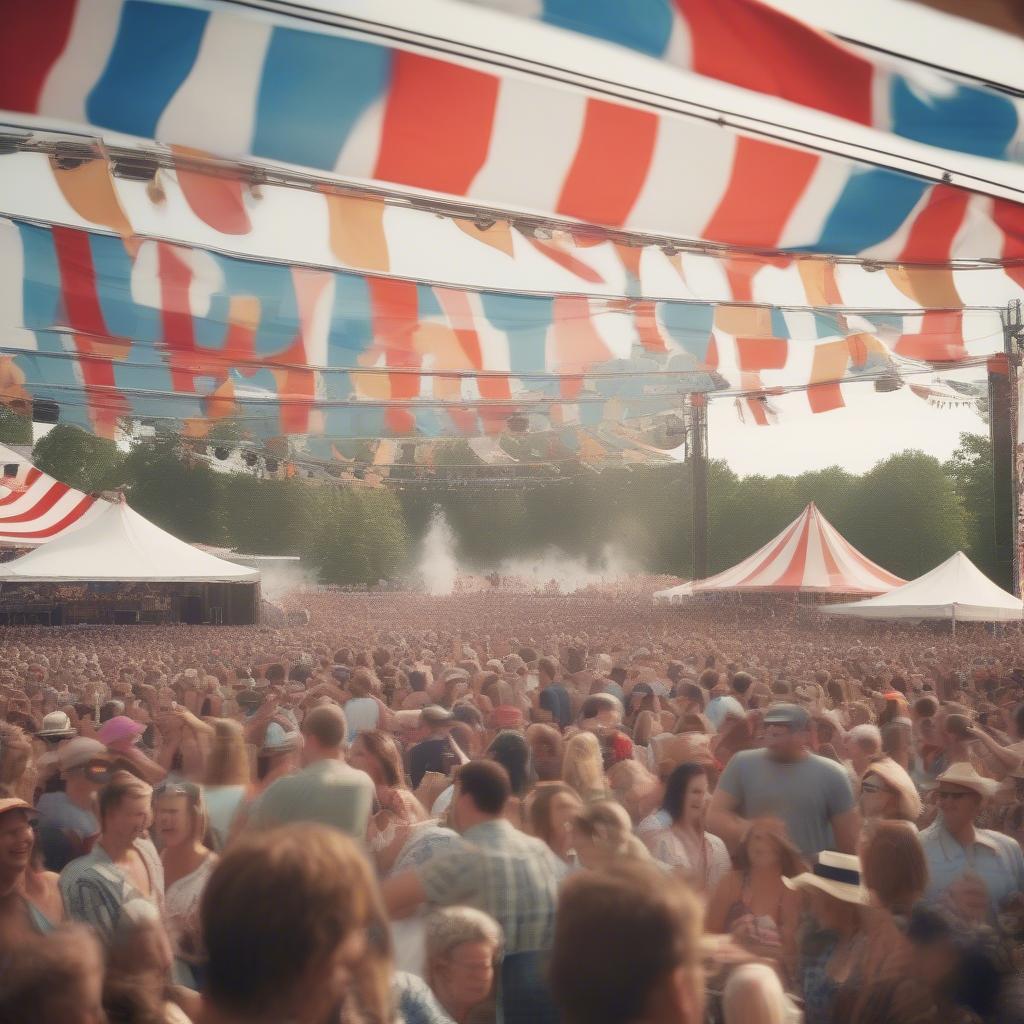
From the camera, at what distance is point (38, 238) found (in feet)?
25.0

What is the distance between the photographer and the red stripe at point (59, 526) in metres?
22.2

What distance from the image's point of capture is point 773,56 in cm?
402

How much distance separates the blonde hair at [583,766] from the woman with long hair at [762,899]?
1.07m

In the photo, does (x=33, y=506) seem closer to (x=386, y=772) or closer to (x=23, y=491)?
(x=23, y=491)

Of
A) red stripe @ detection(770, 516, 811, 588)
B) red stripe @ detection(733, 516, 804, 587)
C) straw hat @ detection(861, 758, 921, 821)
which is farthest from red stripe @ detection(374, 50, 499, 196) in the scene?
red stripe @ detection(733, 516, 804, 587)

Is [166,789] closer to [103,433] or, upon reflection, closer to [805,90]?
[805,90]

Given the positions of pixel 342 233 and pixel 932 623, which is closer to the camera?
pixel 342 233

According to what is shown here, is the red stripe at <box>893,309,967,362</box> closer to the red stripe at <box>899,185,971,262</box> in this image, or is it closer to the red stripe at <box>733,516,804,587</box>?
the red stripe at <box>899,185,971,262</box>

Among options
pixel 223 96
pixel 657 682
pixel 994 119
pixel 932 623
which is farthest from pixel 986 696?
pixel 932 623

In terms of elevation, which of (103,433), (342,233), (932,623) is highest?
(342,233)

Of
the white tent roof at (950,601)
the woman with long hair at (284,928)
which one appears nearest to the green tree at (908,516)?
the white tent roof at (950,601)

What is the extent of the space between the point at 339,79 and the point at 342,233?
2.41m

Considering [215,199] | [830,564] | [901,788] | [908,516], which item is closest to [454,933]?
[901,788]

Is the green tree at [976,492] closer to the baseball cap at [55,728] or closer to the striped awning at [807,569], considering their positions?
the striped awning at [807,569]
